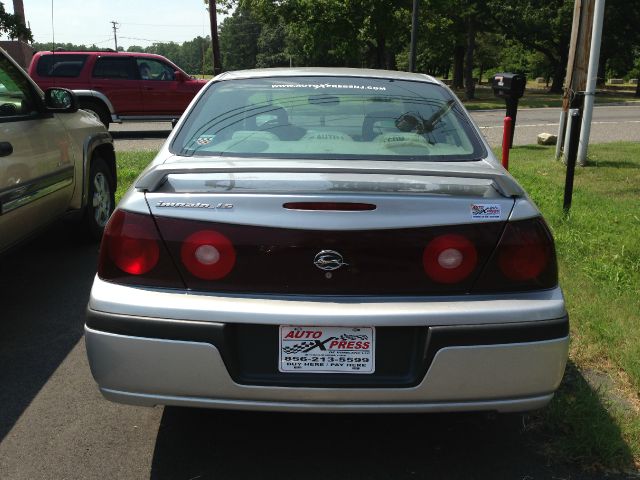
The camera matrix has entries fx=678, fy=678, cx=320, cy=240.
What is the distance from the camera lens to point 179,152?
3.17 m

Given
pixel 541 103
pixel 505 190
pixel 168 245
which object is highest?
pixel 505 190

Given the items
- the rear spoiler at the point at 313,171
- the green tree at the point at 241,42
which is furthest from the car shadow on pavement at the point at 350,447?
the green tree at the point at 241,42

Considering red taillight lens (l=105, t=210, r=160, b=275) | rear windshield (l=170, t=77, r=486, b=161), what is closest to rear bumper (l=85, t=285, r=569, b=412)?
red taillight lens (l=105, t=210, r=160, b=275)

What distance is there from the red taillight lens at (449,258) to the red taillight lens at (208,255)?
0.73 m

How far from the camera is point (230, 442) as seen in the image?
9.77 ft

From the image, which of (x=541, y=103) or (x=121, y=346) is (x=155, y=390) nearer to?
(x=121, y=346)

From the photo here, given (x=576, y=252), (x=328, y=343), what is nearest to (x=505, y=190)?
(x=328, y=343)

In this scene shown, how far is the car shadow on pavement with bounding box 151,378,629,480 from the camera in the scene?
275cm

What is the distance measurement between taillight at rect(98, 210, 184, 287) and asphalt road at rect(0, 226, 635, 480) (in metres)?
0.82

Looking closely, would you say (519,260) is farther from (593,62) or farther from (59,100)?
(593,62)

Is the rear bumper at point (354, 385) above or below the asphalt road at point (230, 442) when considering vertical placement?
above

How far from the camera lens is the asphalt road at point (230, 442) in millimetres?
2756

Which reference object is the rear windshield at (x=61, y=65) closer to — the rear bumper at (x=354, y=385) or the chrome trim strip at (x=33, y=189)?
the chrome trim strip at (x=33, y=189)

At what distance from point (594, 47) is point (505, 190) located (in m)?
7.19
